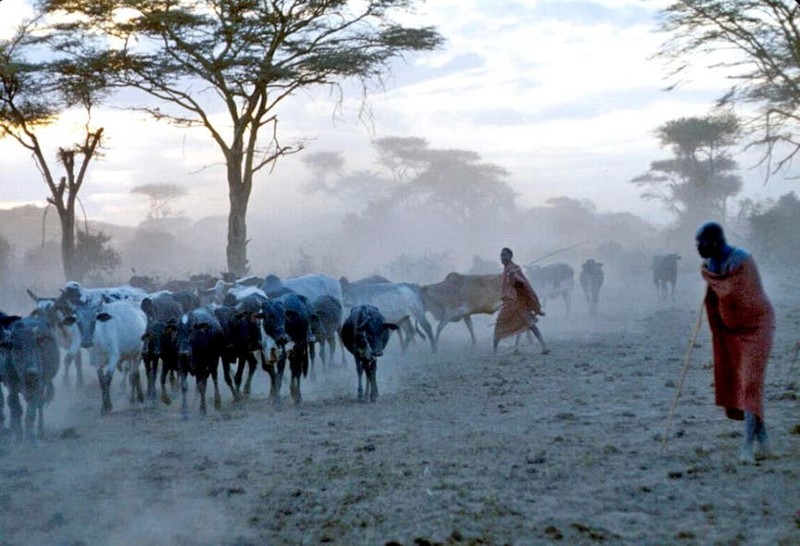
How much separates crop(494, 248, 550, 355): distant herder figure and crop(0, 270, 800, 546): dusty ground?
7.76 ft

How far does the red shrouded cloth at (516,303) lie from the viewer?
16000 millimetres

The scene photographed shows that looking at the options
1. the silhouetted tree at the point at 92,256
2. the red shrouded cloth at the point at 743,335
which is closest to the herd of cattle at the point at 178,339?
the red shrouded cloth at the point at 743,335

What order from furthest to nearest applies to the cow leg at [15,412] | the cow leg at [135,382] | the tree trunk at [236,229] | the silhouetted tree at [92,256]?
the silhouetted tree at [92,256], the tree trunk at [236,229], the cow leg at [135,382], the cow leg at [15,412]

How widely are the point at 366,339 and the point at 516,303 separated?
14.2 feet

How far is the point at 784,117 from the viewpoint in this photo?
2619cm

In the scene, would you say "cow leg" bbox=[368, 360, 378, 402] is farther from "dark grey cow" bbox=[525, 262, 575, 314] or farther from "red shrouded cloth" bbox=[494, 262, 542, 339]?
"dark grey cow" bbox=[525, 262, 575, 314]

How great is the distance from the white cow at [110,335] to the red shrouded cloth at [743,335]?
751 centimetres

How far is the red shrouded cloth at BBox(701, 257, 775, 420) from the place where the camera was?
300 inches

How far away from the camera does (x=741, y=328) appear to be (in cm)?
777

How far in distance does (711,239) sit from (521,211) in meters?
64.5

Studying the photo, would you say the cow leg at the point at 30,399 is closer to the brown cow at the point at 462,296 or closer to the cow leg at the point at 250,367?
the cow leg at the point at 250,367

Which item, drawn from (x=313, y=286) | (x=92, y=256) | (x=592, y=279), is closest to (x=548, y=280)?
(x=592, y=279)

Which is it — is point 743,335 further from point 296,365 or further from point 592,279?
point 592,279

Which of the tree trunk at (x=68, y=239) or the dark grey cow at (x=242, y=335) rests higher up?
the tree trunk at (x=68, y=239)
